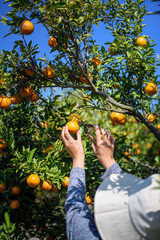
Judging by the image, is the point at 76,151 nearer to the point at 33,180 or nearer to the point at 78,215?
the point at 78,215

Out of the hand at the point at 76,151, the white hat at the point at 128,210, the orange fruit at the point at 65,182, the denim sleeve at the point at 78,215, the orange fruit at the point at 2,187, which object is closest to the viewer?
the white hat at the point at 128,210

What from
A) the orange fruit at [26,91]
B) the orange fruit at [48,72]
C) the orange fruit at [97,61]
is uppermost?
the orange fruit at [97,61]

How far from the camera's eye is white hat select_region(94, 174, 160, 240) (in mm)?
651

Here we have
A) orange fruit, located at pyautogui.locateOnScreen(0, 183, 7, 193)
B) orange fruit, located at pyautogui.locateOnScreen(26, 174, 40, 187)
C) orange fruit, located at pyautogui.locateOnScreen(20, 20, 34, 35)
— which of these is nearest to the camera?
orange fruit, located at pyautogui.locateOnScreen(20, 20, 34, 35)

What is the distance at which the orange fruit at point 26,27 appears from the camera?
4.93ft

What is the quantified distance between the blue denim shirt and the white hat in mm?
96

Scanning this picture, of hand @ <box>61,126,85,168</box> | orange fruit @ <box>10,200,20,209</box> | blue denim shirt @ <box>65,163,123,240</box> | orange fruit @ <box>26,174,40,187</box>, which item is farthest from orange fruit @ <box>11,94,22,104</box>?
orange fruit @ <box>10,200,20,209</box>

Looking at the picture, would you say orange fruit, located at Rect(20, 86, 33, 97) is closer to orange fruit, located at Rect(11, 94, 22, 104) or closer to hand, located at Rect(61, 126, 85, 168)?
orange fruit, located at Rect(11, 94, 22, 104)

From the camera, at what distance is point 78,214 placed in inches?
35.0

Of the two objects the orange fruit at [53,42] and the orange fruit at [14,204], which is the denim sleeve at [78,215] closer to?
the orange fruit at [53,42]

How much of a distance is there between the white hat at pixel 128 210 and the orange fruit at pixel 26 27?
135 cm

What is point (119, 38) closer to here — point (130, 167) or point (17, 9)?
point (17, 9)

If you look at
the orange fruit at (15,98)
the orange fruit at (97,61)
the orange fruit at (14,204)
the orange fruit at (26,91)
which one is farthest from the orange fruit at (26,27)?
the orange fruit at (14,204)

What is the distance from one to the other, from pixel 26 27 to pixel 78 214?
4.70 ft
